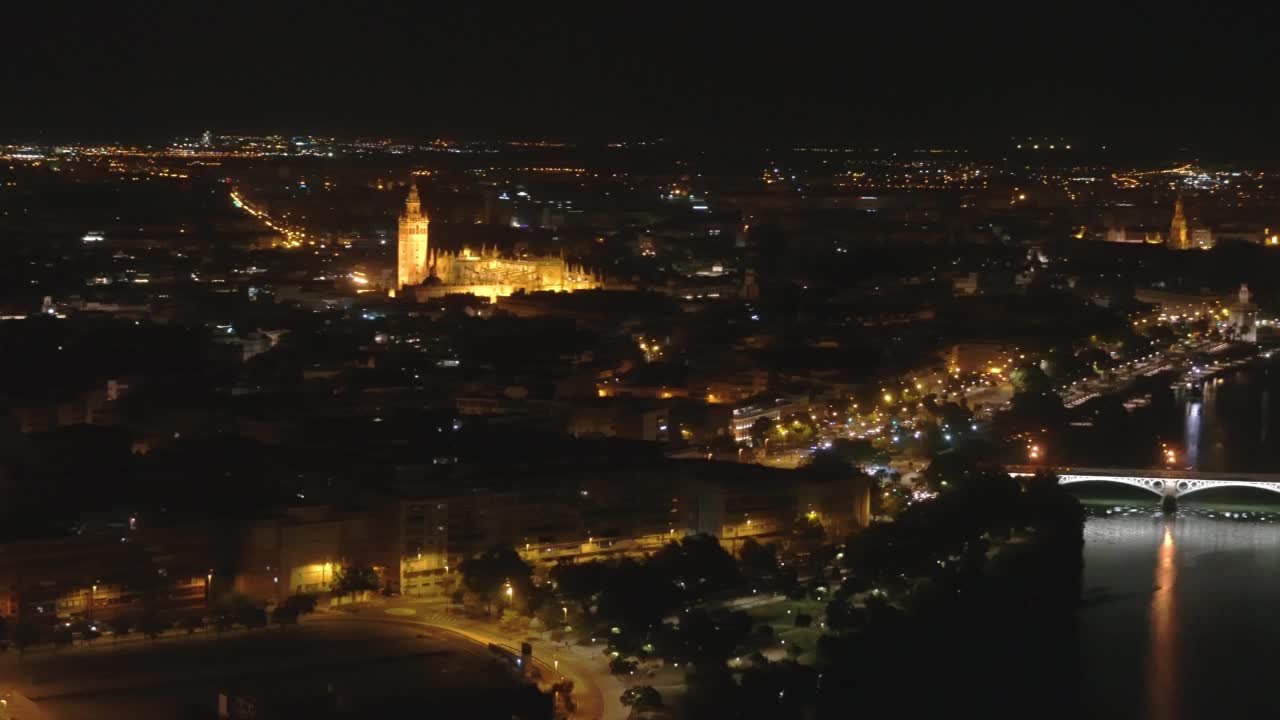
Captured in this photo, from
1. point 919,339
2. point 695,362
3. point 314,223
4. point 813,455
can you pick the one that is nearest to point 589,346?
point 695,362

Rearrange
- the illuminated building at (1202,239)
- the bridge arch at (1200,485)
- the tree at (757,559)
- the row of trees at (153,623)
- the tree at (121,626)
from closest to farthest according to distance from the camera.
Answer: the row of trees at (153,623)
the tree at (121,626)
the tree at (757,559)
the bridge arch at (1200,485)
the illuminated building at (1202,239)

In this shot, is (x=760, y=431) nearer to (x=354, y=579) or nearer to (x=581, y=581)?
(x=581, y=581)

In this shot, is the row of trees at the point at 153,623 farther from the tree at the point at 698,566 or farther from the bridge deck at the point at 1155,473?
the bridge deck at the point at 1155,473

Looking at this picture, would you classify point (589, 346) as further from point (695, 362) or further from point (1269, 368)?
point (1269, 368)

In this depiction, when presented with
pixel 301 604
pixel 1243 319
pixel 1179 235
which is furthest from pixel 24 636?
pixel 1179 235

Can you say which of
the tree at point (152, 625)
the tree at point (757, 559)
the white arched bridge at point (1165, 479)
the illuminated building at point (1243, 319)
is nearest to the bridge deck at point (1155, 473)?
the white arched bridge at point (1165, 479)

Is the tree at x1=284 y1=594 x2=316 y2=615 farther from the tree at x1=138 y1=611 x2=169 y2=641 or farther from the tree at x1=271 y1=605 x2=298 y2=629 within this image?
the tree at x1=138 y1=611 x2=169 y2=641

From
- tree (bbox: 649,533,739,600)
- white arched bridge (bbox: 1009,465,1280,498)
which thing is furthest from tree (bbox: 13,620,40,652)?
white arched bridge (bbox: 1009,465,1280,498)

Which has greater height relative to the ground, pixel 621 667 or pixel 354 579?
pixel 354 579
